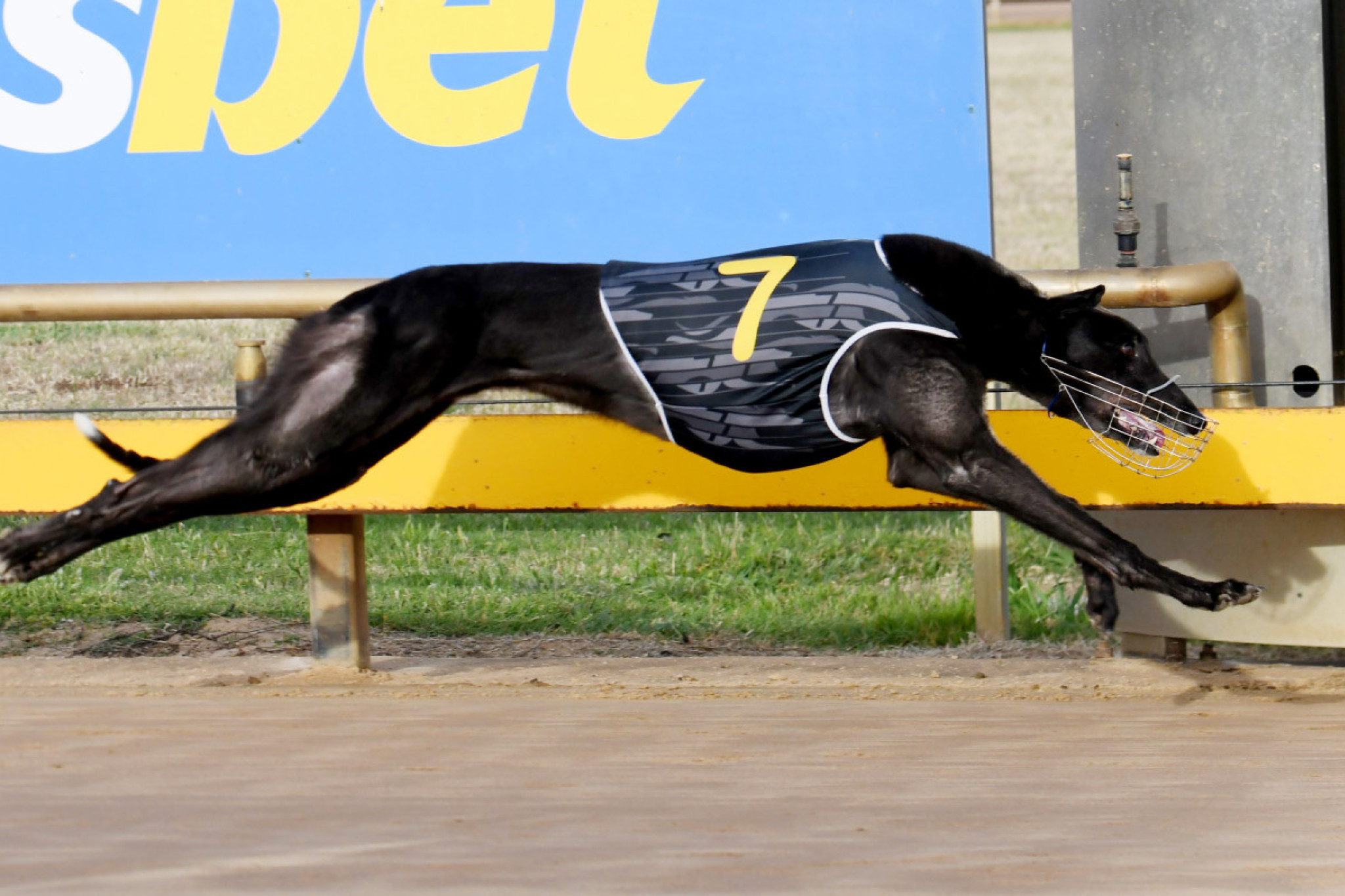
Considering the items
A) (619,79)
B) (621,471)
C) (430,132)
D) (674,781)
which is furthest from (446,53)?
(674,781)

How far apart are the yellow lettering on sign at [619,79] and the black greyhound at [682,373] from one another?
150 cm

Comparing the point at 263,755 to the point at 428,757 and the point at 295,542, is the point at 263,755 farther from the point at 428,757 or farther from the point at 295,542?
the point at 295,542

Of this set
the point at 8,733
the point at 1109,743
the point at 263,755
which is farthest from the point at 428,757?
the point at 1109,743

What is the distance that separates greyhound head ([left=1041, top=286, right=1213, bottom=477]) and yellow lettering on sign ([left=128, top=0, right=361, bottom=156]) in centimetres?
286

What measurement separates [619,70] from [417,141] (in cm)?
76

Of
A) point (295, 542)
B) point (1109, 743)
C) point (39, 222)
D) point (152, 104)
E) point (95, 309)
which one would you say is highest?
point (152, 104)

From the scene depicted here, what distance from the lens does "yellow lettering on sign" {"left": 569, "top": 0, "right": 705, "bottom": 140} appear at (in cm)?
548

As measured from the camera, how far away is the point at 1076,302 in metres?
3.97

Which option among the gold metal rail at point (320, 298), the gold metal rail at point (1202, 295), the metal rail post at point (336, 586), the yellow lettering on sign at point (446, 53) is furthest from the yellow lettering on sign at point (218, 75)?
the gold metal rail at point (1202, 295)

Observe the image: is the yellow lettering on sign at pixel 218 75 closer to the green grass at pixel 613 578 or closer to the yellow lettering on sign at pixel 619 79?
the yellow lettering on sign at pixel 619 79

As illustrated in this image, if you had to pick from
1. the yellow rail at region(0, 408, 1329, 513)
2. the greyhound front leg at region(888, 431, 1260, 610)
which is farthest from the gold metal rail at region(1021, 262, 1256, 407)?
the greyhound front leg at region(888, 431, 1260, 610)

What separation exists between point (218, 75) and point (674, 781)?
11.4ft

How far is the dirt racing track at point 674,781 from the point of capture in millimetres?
2559

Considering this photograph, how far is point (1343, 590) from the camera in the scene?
473cm
